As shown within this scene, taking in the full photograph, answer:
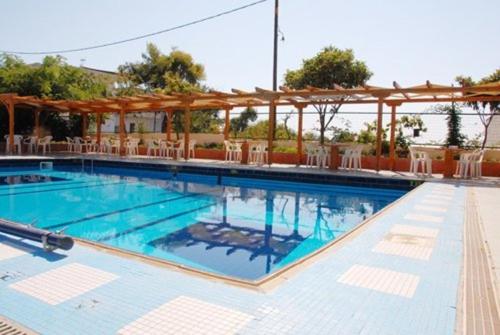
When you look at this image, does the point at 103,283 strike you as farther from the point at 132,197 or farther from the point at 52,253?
the point at 132,197

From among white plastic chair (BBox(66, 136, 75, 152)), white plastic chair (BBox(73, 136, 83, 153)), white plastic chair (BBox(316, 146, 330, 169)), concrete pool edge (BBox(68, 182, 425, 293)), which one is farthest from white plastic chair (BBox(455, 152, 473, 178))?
white plastic chair (BBox(66, 136, 75, 152))

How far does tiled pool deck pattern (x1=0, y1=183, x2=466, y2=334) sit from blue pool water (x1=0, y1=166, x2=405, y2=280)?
4.24 ft

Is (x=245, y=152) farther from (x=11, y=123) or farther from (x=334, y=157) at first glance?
(x=11, y=123)

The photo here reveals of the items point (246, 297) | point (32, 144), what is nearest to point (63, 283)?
point (246, 297)

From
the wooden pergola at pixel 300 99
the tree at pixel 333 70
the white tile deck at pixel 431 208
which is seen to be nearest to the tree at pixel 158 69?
the wooden pergola at pixel 300 99

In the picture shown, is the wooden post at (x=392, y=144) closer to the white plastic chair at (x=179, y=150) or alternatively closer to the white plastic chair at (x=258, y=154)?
the white plastic chair at (x=258, y=154)

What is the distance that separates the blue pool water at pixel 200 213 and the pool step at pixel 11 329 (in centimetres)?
219

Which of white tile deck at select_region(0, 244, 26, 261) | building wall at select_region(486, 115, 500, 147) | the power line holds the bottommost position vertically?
white tile deck at select_region(0, 244, 26, 261)

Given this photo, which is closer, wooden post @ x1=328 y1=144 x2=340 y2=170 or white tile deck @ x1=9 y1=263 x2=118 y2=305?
white tile deck @ x1=9 y1=263 x2=118 y2=305

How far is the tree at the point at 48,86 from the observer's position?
16.7 meters

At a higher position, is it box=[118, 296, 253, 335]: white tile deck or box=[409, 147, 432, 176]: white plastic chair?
box=[409, 147, 432, 176]: white plastic chair

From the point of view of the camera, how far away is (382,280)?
286 cm

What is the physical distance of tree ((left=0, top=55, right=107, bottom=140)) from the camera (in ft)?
54.9

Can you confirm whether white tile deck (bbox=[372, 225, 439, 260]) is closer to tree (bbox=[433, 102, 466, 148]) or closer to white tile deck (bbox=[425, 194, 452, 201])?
white tile deck (bbox=[425, 194, 452, 201])
